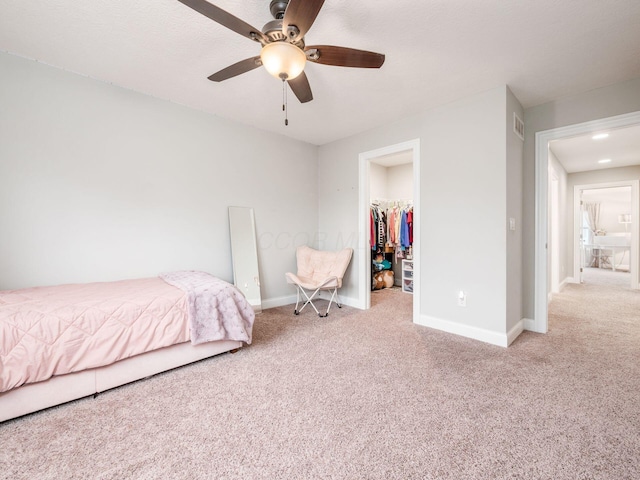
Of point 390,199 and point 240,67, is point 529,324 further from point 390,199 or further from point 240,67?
point 240,67

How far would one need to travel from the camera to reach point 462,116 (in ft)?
9.34

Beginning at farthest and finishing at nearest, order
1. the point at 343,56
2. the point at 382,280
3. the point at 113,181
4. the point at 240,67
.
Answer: the point at 382,280
the point at 113,181
the point at 240,67
the point at 343,56

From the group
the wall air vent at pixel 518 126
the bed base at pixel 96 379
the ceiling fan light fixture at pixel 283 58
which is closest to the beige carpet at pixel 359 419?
the bed base at pixel 96 379

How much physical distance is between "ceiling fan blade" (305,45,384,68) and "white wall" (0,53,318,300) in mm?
2060

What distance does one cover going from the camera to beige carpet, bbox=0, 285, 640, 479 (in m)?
1.27

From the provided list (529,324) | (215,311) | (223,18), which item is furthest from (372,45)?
(529,324)

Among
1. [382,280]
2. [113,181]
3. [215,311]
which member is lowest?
[382,280]

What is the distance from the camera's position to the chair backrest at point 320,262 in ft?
12.3

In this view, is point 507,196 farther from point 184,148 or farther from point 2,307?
point 2,307

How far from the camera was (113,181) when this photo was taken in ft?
8.80

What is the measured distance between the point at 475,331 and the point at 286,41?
9.54 feet

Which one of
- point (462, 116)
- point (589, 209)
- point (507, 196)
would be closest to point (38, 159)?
point (462, 116)

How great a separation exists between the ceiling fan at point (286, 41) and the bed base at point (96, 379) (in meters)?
2.07

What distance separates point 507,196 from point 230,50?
267cm
